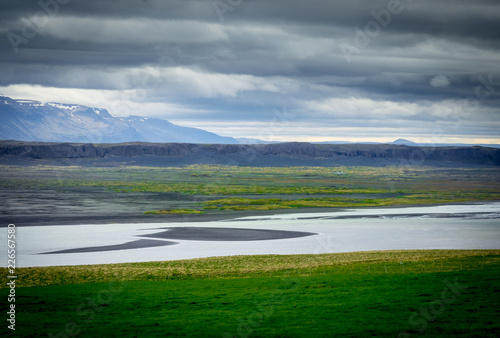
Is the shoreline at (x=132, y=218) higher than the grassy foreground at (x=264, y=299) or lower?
higher

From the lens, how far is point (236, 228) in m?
69.0

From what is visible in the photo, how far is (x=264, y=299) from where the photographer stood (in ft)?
92.5

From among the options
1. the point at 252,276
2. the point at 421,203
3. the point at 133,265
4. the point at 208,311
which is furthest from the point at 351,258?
the point at 421,203

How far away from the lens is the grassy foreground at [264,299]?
70.1ft

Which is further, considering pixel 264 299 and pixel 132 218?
pixel 132 218

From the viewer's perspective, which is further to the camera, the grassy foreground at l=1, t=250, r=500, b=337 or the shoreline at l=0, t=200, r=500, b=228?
the shoreline at l=0, t=200, r=500, b=228

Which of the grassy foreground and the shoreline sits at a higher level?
the shoreline

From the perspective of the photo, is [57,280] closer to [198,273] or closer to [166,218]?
[198,273]

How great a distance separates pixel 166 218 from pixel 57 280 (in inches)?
1679

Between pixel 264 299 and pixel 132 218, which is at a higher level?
pixel 132 218

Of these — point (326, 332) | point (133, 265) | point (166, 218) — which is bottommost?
point (326, 332)

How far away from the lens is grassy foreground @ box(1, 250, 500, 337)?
21.4 meters

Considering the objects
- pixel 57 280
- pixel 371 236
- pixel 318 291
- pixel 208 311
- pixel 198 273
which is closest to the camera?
pixel 208 311

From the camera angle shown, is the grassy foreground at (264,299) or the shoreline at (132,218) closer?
the grassy foreground at (264,299)
